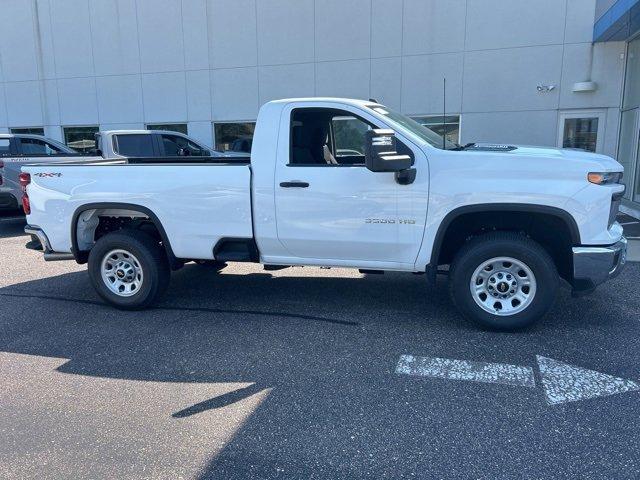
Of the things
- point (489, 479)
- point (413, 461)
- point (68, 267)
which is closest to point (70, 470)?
point (413, 461)

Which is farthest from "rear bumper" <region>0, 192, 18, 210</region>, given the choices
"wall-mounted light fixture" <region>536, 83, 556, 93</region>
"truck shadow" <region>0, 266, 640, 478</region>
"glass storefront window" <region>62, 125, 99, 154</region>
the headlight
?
"wall-mounted light fixture" <region>536, 83, 556, 93</region>

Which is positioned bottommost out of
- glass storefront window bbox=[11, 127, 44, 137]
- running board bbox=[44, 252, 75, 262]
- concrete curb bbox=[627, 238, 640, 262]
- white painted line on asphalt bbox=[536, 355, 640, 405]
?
white painted line on asphalt bbox=[536, 355, 640, 405]

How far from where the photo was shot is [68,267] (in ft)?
25.3

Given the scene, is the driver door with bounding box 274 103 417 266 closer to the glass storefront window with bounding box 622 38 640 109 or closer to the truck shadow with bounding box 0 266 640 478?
the truck shadow with bounding box 0 266 640 478

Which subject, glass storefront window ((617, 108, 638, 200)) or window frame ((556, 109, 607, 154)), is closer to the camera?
glass storefront window ((617, 108, 638, 200))

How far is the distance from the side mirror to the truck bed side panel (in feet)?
4.12

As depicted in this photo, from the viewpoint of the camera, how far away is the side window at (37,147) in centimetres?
1205

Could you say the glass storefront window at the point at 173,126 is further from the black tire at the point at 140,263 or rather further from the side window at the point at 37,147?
the black tire at the point at 140,263

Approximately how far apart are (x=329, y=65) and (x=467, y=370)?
1230 centimetres

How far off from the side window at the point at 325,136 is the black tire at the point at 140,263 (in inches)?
71.0

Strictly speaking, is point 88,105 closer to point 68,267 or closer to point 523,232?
point 68,267

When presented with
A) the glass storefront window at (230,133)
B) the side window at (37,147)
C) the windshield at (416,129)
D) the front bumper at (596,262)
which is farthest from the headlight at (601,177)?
the glass storefront window at (230,133)

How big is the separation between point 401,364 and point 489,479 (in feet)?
4.68

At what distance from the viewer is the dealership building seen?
1266cm
